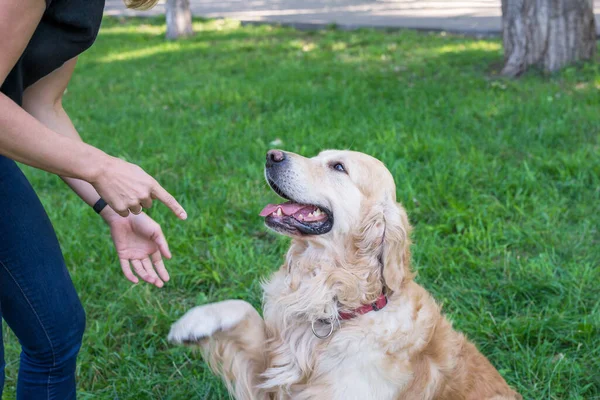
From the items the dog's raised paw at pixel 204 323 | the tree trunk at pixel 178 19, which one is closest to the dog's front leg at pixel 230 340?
the dog's raised paw at pixel 204 323

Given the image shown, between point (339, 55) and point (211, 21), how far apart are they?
5598 millimetres

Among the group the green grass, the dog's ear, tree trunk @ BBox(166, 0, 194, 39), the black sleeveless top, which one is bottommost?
the green grass

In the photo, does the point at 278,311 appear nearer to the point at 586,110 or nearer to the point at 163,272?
the point at 163,272

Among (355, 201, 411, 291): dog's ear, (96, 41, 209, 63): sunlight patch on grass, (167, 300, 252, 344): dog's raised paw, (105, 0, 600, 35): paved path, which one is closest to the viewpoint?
(167, 300, 252, 344): dog's raised paw

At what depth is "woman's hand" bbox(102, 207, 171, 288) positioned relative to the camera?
2.25m

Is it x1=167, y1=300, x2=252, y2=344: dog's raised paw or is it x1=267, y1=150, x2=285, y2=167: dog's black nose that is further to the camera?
x1=267, y1=150, x2=285, y2=167: dog's black nose

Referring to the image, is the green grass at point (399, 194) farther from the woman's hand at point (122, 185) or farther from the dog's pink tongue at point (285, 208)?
the woman's hand at point (122, 185)

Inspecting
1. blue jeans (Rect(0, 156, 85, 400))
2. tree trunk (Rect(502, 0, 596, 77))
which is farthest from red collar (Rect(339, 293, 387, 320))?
tree trunk (Rect(502, 0, 596, 77))

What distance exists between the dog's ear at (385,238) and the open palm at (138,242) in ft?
2.53

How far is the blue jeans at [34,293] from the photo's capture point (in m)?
1.86

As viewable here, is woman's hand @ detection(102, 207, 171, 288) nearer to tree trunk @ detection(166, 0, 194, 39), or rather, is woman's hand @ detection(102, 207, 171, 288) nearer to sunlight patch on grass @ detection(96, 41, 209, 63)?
sunlight patch on grass @ detection(96, 41, 209, 63)

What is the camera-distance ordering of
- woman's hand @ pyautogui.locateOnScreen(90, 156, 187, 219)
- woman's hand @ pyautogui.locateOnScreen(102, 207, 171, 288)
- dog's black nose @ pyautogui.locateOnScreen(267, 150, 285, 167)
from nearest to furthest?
1. woman's hand @ pyautogui.locateOnScreen(90, 156, 187, 219)
2. woman's hand @ pyautogui.locateOnScreen(102, 207, 171, 288)
3. dog's black nose @ pyautogui.locateOnScreen(267, 150, 285, 167)

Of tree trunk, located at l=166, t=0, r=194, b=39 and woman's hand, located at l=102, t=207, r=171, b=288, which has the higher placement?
tree trunk, located at l=166, t=0, r=194, b=39

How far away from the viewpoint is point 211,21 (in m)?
13.5
